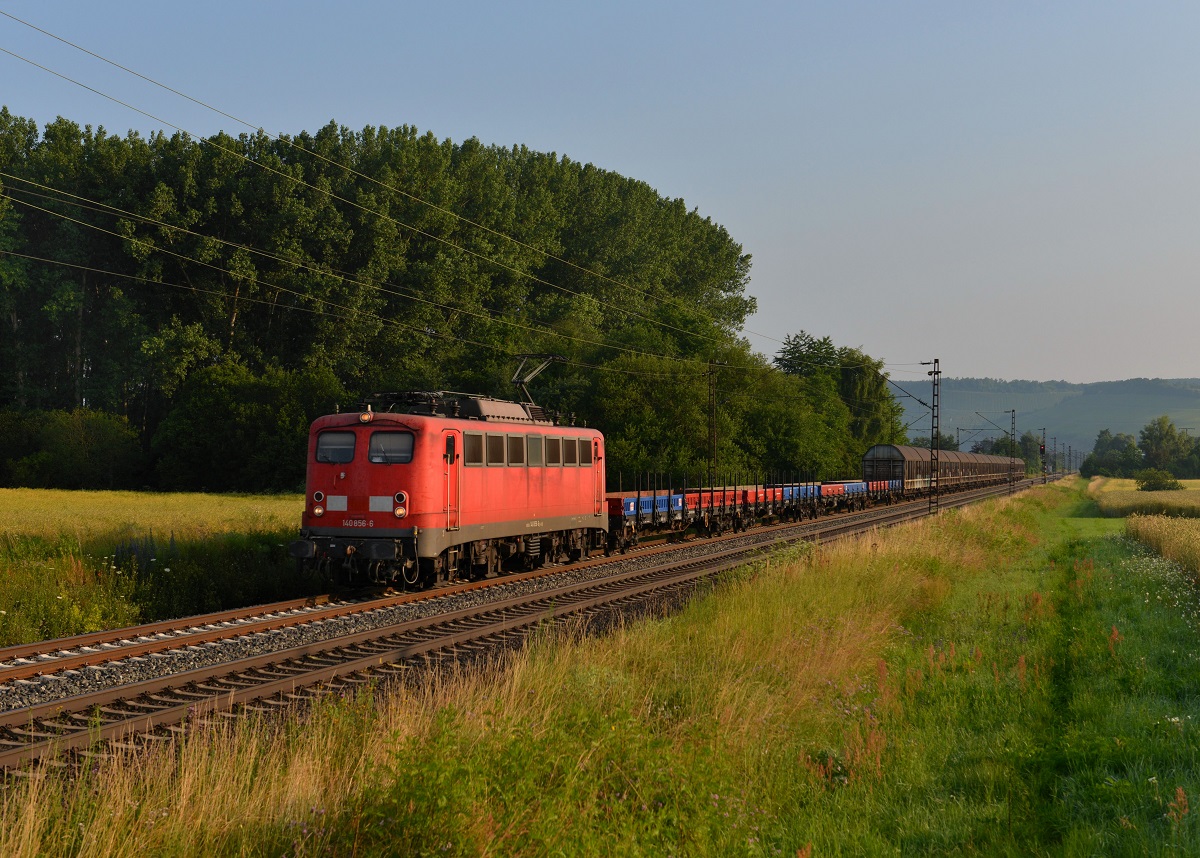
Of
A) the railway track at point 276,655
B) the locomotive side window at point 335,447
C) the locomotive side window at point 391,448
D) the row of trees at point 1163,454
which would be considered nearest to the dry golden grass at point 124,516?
the locomotive side window at point 335,447

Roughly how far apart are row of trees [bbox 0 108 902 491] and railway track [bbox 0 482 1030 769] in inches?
1201

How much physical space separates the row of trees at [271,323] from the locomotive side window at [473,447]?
29.1 meters

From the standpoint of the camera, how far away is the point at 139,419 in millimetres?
68438

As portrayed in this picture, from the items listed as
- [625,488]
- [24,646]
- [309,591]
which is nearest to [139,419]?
[625,488]

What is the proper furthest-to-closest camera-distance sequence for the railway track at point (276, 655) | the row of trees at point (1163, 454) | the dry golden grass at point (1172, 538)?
the row of trees at point (1163, 454) → the dry golden grass at point (1172, 538) → the railway track at point (276, 655)

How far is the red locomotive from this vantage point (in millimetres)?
17172

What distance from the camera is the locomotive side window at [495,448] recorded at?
1934cm

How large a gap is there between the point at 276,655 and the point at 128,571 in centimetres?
657

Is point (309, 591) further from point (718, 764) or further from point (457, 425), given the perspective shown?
point (718, 764)

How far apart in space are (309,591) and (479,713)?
12922mm

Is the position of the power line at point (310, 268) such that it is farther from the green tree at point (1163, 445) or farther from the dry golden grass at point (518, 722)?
the green tree at point (1163, 445)

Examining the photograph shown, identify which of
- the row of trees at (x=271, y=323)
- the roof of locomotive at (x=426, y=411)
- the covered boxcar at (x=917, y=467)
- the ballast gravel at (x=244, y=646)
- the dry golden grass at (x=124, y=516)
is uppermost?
the row of trees at (x=271, y=323)

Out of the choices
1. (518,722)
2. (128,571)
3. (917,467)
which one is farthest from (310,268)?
(518,722)

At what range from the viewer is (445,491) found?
17719 mm
